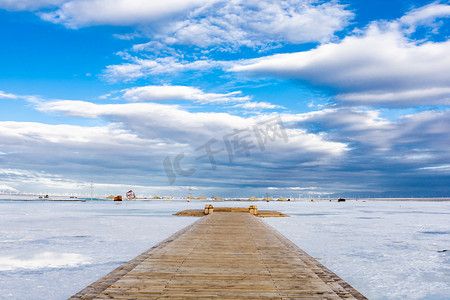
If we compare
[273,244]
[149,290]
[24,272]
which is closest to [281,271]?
[149,290]

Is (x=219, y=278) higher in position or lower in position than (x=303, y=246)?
higher

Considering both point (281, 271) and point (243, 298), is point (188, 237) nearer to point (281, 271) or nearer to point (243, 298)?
point (281, 271)

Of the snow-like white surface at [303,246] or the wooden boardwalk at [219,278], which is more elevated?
the wooden boardwalk at [219,278]

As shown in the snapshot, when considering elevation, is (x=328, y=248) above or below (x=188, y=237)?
below

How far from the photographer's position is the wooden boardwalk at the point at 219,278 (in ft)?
22.0

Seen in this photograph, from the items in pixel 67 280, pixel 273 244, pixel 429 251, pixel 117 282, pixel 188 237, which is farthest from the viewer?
pixel 429 251

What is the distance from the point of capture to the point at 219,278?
7840mm

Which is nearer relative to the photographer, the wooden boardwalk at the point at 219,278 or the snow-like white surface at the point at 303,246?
the wooden boardwalk at the point at 219,278

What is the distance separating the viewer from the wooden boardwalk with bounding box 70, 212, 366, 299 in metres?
6.69

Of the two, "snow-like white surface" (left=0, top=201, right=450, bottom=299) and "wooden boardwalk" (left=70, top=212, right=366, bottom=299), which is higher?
"wooden boardwalk" (left=70, top=212, right=366, bottom=299)

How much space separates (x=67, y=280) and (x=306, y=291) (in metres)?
8.36

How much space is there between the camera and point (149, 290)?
6863mm

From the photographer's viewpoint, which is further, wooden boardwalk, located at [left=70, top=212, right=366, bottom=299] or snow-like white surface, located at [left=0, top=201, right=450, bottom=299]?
snow-like white surface, located at [left=0, top=201, right=450, bottom=299]

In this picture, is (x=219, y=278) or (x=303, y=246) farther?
(x=303, y=246)
